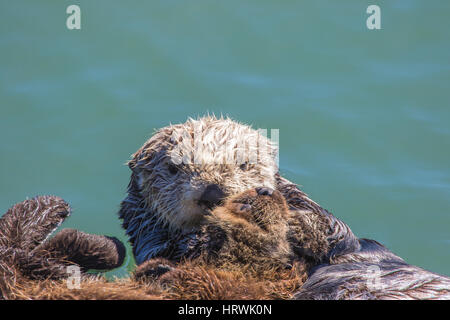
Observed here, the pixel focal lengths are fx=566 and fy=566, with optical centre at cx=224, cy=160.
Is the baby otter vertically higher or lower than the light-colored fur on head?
lower

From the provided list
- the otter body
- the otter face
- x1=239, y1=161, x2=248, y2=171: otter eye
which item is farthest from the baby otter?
x1=239, y1=161, x2=248, y2=171: otter eye

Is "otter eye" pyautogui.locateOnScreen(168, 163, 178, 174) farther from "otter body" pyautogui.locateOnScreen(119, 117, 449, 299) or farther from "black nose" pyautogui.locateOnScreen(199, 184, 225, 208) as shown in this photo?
"black nose" pyautogui.locateOnScreen(199, 184, 225, 208)

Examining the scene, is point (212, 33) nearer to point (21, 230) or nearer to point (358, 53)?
point (358, 53)

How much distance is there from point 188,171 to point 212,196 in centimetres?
35

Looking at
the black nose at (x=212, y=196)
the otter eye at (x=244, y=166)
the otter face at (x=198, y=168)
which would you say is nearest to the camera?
the black nose at (x=212, y=196)

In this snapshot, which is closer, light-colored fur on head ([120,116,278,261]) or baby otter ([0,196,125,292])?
baby otter ([0,196,125,292])

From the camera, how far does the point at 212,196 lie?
3.86 m

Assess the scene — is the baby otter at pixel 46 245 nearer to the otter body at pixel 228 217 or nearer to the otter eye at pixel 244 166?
the otter body at pixel 228 217

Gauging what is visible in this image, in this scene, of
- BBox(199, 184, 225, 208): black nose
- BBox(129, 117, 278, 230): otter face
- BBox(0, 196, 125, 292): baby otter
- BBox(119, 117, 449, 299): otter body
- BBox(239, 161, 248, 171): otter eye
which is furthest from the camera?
BBox(239, 161, 248, 171): otter eye

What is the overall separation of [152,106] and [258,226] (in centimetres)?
363

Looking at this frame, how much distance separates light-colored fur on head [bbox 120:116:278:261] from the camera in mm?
4035

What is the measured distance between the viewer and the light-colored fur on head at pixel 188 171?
13.2ft

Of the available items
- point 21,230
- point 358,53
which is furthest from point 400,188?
point 21,230

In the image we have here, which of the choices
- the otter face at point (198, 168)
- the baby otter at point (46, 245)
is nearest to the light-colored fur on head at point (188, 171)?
the otter face at point (198, 168)
